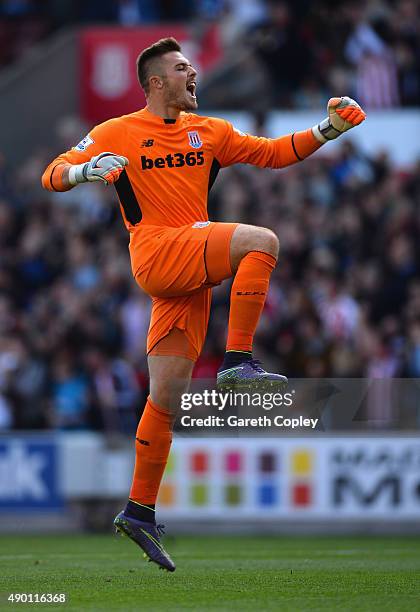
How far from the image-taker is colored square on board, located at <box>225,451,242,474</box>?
48.9ft

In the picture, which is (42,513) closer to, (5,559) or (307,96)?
(5,559)

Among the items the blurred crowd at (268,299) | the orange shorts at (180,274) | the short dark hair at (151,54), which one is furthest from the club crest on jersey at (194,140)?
the blurred crowd at (268,299)

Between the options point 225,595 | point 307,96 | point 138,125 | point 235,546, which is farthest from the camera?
point 307,96

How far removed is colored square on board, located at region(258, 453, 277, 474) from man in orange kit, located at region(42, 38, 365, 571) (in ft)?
20.2

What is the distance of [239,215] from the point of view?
16969 millimetres

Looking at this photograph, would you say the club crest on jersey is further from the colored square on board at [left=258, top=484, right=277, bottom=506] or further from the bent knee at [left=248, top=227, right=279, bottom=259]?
the colored square on board at [left=258, top=484, right=277, bottom=506]

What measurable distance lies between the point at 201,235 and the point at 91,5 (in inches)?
624

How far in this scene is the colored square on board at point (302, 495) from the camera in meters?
14.8

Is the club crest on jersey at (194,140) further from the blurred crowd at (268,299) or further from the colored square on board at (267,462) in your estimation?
the colored square on board at (267,462)

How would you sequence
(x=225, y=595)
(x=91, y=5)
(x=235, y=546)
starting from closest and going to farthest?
(x=225, y=595) < (x=235, y=546) < (x=91, y=5)

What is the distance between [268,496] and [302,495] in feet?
1.15

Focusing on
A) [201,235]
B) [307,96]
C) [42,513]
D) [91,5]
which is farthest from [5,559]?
[91,5]

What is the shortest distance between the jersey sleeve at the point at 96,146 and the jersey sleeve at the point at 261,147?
604mm

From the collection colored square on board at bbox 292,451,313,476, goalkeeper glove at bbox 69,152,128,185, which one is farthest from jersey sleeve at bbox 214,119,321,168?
colored square on board at bbox 292,451,313,476
